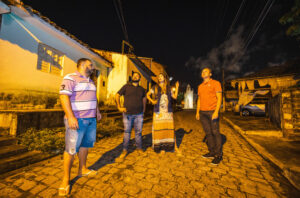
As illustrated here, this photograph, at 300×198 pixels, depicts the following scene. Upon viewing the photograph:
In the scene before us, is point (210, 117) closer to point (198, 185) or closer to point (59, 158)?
point (198, 185)

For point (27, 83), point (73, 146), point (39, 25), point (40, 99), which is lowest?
point (73, 146)

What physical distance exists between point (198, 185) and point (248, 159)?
186 cm

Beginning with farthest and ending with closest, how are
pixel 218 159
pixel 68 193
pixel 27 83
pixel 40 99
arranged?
pixel 40 99 < pixel 27 83 < pixel 218 159 < pixel 68 193

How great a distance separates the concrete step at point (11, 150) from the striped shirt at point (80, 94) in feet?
6.69

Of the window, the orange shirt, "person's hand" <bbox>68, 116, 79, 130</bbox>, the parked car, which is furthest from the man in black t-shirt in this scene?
the parked car

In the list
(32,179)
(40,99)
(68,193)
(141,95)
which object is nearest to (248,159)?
(141,95)

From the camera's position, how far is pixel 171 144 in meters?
3.26

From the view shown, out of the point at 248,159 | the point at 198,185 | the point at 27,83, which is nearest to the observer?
the point at 198,185

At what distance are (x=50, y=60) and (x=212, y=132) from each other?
724 cm

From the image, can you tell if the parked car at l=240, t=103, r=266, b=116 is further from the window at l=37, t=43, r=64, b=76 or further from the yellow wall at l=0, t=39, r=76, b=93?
the yellow wall at l=0, t=39, r=76, b=93

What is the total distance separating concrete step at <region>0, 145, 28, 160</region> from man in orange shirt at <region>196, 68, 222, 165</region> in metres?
4.08

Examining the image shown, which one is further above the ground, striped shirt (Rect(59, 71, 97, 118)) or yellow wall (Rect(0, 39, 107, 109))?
yellow wall (Rect(0, 39, 107, 109))

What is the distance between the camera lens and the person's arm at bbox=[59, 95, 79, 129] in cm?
172

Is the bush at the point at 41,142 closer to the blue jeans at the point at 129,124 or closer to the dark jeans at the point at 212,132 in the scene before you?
the blue jeans at the point at 129,124
